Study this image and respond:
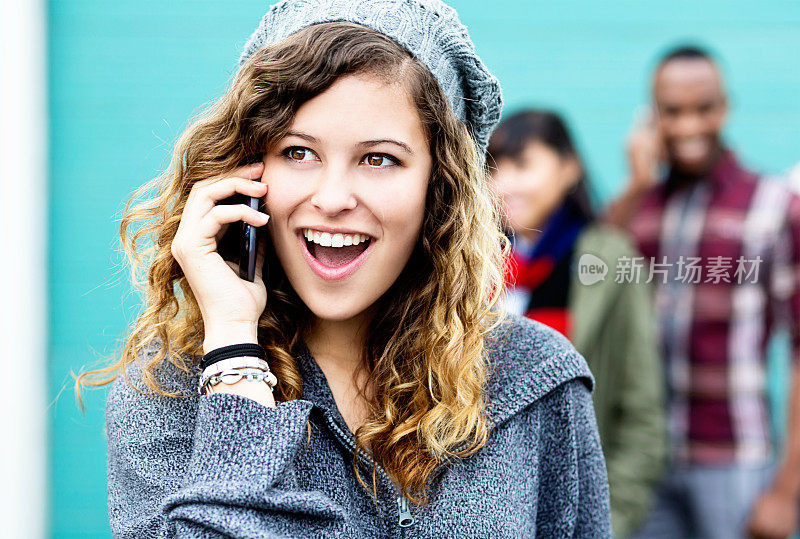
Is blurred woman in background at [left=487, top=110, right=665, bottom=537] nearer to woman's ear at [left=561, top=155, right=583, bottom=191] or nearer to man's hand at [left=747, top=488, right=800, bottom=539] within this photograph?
woman's ear at [left=561, top=155, right=583, bottom=191]

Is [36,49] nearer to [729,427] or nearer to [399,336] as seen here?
[399,336]

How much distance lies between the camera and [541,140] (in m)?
3.78

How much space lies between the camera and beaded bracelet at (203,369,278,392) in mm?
1537

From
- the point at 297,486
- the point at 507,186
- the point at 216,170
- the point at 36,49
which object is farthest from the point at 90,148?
the point at 297,486

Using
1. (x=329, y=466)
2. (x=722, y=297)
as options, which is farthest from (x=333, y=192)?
(x=722, y=297)

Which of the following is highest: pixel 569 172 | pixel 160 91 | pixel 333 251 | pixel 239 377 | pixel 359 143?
pixel 160 91

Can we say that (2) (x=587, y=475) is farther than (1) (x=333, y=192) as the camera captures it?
Yes

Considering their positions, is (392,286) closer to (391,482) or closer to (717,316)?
(391,482)

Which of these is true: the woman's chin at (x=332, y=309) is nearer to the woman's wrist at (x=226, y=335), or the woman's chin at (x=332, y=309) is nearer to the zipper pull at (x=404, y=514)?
the woman's wrist at (x=226, y=335)

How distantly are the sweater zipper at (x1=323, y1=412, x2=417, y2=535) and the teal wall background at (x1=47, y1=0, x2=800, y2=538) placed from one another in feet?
8.55

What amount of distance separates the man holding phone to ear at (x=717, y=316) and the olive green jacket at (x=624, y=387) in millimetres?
207

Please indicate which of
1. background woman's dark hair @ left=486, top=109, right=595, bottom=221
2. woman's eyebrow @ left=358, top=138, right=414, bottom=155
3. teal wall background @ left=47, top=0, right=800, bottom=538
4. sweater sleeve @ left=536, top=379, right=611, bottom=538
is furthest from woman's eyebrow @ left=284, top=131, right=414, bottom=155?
teal wall background @ left=47, top=0, right=800, bottom=538

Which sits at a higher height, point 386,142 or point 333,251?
point 386,142

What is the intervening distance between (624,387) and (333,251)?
2080 mm
